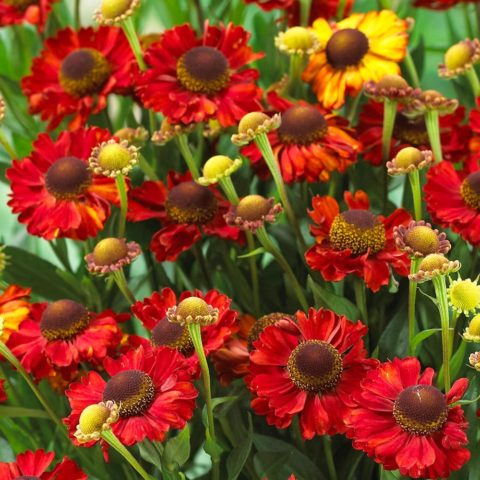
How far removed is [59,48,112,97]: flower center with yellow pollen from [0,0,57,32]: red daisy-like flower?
69 mm

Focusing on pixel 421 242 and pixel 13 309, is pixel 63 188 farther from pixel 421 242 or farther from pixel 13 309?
pixel 421 242

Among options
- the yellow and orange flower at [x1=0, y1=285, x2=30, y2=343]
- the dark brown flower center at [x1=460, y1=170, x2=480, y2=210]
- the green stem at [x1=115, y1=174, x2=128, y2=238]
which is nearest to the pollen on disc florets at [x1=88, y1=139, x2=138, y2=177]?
the green stem at [x1=115, y1=174, x2=128, y2=238]

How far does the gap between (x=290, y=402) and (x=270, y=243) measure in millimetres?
113

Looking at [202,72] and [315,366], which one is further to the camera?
[202,72]

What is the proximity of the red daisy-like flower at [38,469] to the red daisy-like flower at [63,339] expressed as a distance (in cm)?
9

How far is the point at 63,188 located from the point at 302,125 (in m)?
0.18

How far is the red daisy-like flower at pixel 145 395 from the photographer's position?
1.90 feet

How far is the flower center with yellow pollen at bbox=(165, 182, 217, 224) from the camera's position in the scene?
750mm

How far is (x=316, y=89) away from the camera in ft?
2.66

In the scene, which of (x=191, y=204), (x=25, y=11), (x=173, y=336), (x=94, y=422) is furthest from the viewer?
(x=25, y=11)

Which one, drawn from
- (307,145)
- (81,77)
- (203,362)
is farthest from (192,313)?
(81,77)

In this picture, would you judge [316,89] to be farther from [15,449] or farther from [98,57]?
[15,449]

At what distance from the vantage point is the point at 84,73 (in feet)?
2.77

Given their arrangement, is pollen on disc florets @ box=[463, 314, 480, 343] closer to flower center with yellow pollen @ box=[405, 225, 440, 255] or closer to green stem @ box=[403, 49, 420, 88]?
flower center with yellow pollen @ box=[405, 225, 440, 255]
